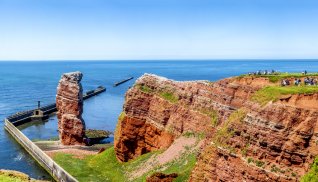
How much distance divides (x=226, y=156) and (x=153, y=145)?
2495 cm

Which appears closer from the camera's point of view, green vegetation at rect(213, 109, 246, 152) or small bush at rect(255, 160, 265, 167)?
small bush at rect(255, 160, 265, 167)

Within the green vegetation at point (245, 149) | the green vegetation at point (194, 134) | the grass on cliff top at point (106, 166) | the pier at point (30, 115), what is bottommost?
the pier at point (30, 115)

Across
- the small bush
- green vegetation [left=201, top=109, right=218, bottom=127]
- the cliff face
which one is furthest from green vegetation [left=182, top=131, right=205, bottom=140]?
the small bush

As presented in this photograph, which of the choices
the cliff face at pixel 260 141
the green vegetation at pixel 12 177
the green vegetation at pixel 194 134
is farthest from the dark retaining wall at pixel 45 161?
the green vegetation at pixel 12 177

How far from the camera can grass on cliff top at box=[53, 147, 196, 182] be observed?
44.1 meters

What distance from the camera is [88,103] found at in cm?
13512

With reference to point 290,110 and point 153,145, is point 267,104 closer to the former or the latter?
point 290,110

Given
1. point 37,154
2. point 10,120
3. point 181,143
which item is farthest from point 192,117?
point 10,120

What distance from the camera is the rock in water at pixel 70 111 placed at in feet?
232

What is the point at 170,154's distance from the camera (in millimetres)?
47281

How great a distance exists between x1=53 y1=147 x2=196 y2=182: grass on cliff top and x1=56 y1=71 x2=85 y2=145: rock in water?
906 centimetres

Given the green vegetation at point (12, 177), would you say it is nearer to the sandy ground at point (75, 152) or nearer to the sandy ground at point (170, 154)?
the sandy ground at point (170, 154)

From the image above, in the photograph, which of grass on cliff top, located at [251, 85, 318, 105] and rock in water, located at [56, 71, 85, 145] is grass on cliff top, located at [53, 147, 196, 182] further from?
grass on cliff top, located at [251, 85, 318, 105]

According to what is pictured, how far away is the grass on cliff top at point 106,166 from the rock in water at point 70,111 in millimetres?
9059
